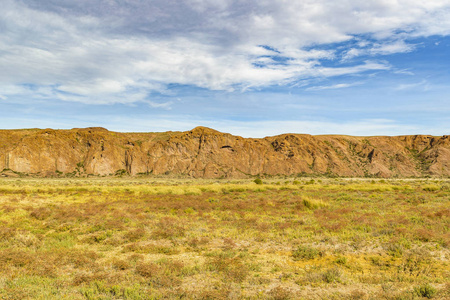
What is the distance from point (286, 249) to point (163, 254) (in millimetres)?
4779

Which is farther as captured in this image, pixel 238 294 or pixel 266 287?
pixel 266 287

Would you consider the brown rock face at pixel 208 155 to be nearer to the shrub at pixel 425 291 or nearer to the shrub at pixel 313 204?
the shrub at pixel 313 204

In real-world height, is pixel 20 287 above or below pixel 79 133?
below

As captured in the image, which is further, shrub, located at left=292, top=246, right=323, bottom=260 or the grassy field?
shrub, located at left=292, top=246, right=323, bottom=260

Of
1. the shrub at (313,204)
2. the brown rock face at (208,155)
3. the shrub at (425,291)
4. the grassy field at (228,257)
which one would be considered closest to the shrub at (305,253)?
the grassy field at (228,257)

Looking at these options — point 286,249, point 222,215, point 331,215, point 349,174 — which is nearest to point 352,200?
point 331,215

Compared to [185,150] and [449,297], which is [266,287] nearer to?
[449,297]

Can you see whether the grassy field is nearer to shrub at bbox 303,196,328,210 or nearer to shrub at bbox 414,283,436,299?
shrub at bbox 414,283,436,299

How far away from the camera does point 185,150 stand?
96188 millimetres

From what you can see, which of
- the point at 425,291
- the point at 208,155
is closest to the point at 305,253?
the point at 425,291

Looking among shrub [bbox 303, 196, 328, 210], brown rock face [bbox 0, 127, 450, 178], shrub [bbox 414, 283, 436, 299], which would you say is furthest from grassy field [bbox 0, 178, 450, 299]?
brown rock face [bbox 0, 127, 450, 178]

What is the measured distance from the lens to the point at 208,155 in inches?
3748

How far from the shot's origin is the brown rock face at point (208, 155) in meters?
84.8

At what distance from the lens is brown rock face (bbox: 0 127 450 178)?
8475cm
